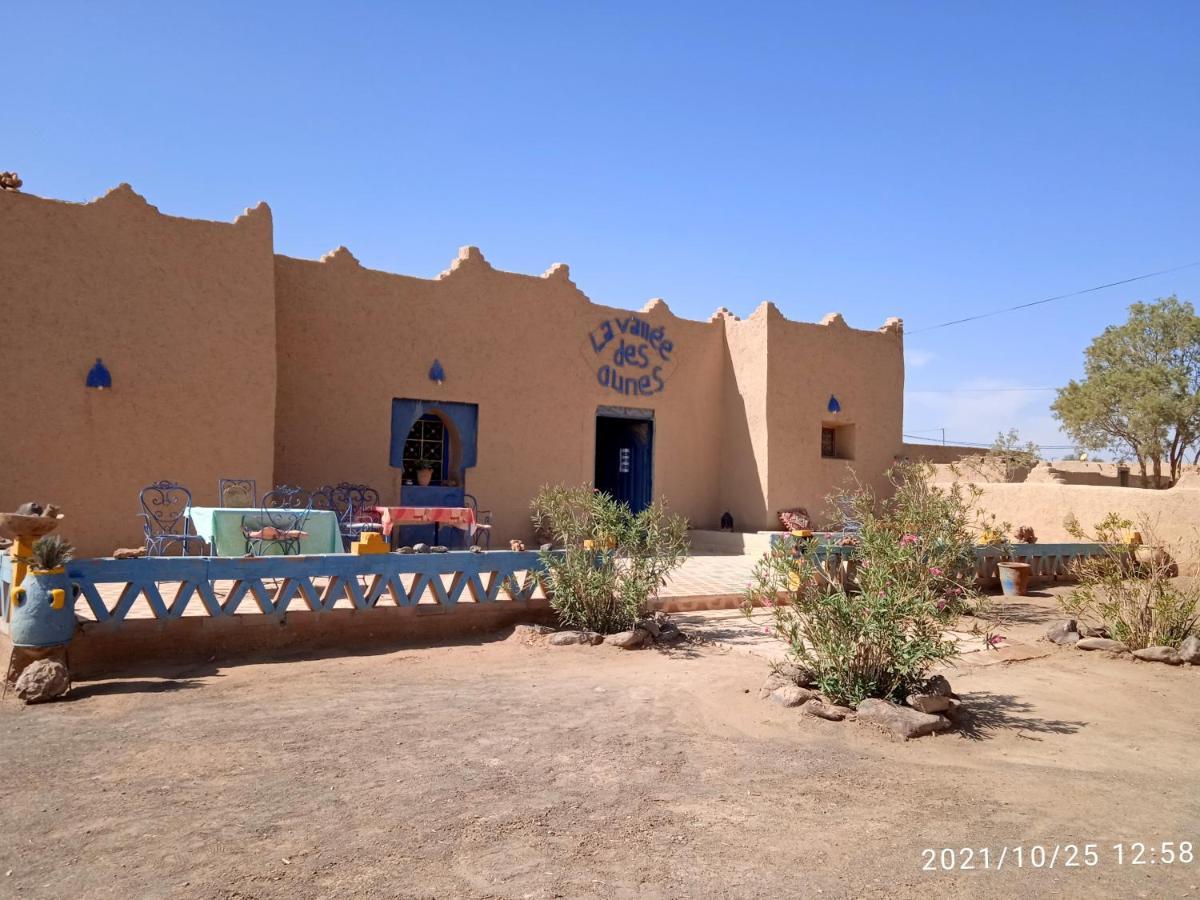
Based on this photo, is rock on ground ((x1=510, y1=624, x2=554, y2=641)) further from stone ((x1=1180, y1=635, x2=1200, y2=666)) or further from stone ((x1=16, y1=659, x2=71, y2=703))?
stone ((x1=1180, y1=635, x2=1200, y2=666))

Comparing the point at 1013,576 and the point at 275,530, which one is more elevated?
the point at 275,530

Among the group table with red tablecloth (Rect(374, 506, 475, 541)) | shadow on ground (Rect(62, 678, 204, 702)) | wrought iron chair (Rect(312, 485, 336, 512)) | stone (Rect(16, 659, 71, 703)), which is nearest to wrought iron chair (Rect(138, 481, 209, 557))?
wrought iron chair (Rect(312, 485, 336, 512))

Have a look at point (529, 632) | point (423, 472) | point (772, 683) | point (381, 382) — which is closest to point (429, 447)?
point (423, 472)

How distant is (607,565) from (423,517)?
319 cm

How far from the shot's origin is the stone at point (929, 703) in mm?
4688

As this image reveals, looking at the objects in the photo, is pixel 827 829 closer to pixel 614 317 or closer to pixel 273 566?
pixel 273 566

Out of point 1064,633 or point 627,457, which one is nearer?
point 1064,633

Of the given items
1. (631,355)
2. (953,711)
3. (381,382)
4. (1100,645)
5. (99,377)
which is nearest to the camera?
(953,711)

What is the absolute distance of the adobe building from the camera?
916cm

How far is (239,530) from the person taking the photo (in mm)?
7719

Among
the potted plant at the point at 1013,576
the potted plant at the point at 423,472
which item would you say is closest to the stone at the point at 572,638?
the potted plant at the point at 423,472

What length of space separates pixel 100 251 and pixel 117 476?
2.46m

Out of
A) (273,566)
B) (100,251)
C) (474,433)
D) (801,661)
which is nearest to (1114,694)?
(801,661)

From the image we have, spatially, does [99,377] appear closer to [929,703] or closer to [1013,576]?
[929,703]
